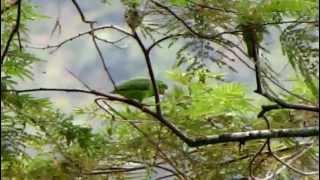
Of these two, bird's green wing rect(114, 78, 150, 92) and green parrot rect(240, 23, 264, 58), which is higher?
green parrot rect(240, 23, 264, 58)

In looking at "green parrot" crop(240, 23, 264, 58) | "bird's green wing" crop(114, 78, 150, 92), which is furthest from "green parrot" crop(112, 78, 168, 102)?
"green parrot" crop(240, 23, 264, 58)

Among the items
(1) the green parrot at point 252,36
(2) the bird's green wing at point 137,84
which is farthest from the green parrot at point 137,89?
(1) the green parrot at point 252,36

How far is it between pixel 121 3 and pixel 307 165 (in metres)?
0.36

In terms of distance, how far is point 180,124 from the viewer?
42.1 inches

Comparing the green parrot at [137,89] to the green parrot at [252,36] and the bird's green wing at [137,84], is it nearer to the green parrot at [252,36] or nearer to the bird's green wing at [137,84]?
the bird's green wing at [137,84]

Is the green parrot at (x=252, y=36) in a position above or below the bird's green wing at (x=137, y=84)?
above

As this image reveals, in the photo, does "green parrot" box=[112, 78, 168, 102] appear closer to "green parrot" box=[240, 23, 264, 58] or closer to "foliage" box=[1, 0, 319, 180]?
"foliage" box=[1, 0, 319, 180]

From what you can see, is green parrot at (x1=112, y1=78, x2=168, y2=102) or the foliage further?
green parrot at (x1=112, y1=78, x2=168, y2=102)

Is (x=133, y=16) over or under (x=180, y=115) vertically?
over

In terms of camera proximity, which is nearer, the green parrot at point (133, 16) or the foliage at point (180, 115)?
the foliage at point (180, 115)

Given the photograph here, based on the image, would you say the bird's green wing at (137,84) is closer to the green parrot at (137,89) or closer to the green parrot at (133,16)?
the green parrot at (137,89)

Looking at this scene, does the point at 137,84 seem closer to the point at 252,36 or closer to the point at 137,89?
the point at 137,89

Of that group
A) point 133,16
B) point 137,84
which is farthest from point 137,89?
point 133,16

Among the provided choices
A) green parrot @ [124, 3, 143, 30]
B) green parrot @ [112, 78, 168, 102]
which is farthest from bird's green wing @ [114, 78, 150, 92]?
green parrot @ [124, 3, 143, 30]
